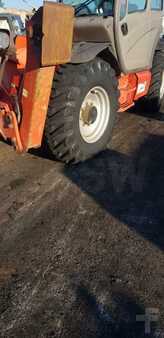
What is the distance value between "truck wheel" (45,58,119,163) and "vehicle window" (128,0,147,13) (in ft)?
3.43

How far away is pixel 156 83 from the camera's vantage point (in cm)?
645

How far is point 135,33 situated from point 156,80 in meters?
1.26

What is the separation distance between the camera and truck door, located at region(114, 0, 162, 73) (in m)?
4.93

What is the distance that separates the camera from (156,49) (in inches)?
251

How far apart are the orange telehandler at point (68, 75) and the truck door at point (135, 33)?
0.01 m

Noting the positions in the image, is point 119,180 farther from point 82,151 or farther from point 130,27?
point 130,27

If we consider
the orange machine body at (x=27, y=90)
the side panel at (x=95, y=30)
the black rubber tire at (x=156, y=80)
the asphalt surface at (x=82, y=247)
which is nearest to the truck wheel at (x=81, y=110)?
the orange machine body at (x=27, y=90)

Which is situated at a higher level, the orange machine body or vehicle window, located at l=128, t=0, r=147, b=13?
vehicle window, located at l=128, t=0, r=147, b=13

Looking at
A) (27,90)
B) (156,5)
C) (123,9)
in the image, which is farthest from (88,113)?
(156,5)

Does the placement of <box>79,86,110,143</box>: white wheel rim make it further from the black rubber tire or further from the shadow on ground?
the black rubber tire

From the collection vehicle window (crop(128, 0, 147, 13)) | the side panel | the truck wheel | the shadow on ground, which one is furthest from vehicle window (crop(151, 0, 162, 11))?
the shadow on ground

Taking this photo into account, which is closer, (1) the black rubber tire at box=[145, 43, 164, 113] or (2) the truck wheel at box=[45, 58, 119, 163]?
(2) the truck wheel at box=[45, 58, 119, 163]

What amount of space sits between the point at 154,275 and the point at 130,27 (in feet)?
11.6

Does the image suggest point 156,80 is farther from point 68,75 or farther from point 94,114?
point 68,75
